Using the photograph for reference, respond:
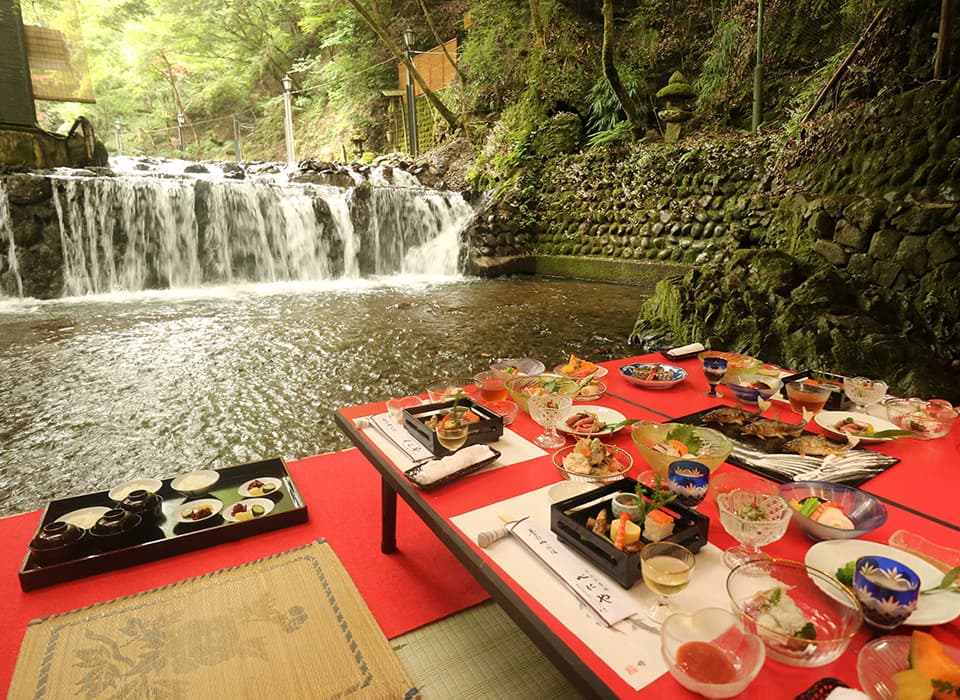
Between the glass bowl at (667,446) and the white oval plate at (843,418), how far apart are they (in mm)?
497

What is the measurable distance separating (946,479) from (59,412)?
5.16 meters

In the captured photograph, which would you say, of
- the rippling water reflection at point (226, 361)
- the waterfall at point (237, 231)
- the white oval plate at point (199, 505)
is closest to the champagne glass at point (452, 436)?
the white oval plate at point (199, 505)

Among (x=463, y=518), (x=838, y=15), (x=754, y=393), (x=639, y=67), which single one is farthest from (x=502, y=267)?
(x=463, y=518)

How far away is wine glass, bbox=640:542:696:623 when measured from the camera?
1.09 m

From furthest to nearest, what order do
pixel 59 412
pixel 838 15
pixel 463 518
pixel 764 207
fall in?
pixel 838 15
pixel 764 207
pixel 59 412
pixel 463 518

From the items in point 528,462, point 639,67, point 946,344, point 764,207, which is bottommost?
point 946,344

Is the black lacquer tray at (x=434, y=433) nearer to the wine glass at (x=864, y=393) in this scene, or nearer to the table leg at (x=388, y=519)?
the table leg at (x=388, y=519)

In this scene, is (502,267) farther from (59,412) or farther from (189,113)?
(189,113)

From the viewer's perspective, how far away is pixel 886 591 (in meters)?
1.02

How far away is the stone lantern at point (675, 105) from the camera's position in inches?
399

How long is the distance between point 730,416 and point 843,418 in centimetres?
40

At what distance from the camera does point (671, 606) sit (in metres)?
1.10

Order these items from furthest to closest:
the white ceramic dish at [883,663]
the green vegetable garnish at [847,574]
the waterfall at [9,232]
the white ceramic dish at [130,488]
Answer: the waterfall at [9,232] < the white ceramic dish at [130,488] < the green vegetable garnish at [847,574] < the white ceramic dish at [883,663]

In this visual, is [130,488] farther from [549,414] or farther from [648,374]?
[648,374]
